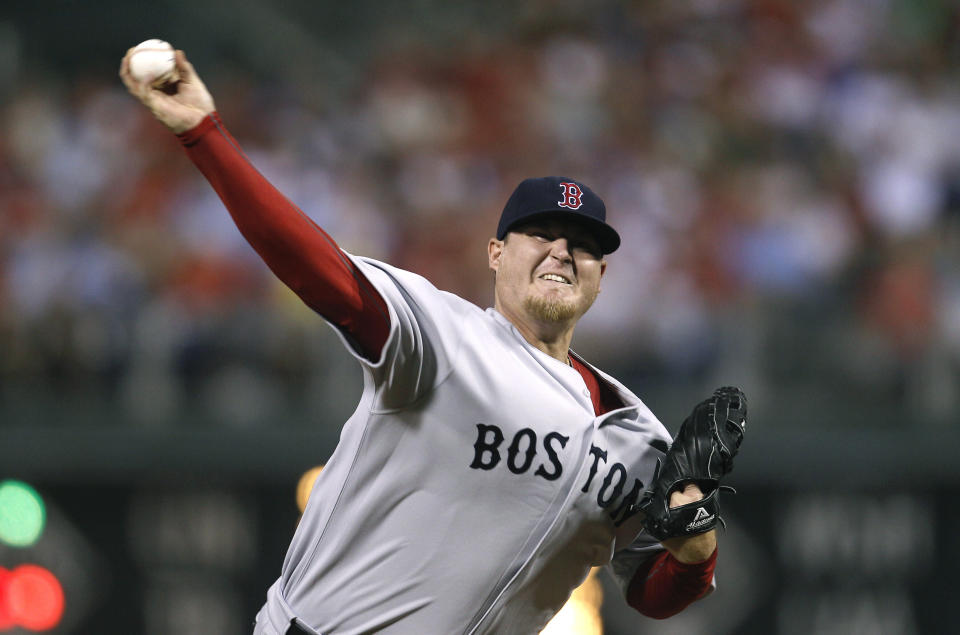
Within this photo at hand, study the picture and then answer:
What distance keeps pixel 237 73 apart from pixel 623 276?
147 inches

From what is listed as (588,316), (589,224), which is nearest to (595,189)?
(588,316)

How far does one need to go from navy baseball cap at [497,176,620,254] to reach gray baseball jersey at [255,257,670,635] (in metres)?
0.24

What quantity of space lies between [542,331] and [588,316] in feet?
12.4

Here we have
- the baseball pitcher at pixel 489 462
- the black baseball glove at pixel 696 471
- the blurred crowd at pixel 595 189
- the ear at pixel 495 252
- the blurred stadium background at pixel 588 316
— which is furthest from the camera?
the blurred crowd at pixel 595 189

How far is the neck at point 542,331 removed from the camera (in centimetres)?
279

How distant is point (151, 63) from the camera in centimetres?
221

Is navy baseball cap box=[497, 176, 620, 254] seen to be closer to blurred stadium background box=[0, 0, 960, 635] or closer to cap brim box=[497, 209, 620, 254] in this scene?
cap brim box=[497, 209, 620, 254]

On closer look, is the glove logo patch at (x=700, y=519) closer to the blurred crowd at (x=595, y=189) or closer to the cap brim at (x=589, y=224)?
the cap brim at (x=589, y=224)

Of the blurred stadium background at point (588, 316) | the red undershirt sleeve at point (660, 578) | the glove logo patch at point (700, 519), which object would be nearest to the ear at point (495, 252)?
the red undershirt sleeve at point (660, 578)

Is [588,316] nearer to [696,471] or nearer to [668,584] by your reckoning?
[668,584]

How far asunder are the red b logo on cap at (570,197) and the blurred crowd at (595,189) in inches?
130

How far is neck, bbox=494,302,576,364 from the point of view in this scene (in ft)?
9.16

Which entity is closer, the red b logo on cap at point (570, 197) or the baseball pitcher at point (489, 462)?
the baseball pitcher at point (489, 462)

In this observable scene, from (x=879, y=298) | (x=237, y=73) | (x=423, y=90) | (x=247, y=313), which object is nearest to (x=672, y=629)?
(x=879, y=298)
